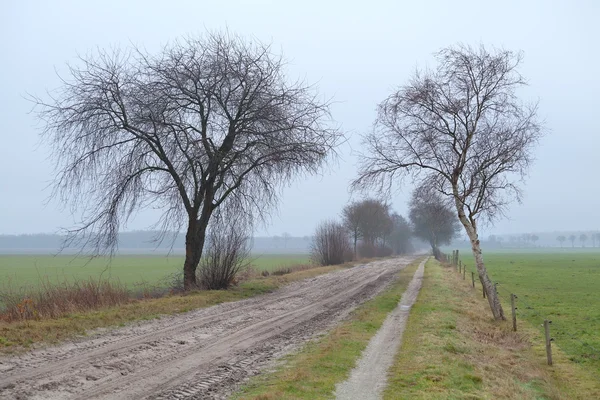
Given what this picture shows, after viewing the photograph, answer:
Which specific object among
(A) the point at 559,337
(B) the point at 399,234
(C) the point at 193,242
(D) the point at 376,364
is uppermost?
(B) the point at 399,234

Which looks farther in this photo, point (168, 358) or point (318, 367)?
point (168, 358)

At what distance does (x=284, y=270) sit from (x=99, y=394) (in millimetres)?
32199

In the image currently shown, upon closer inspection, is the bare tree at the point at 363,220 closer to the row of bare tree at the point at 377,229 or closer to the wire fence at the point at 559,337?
the row of bare tree at the point at 377,229

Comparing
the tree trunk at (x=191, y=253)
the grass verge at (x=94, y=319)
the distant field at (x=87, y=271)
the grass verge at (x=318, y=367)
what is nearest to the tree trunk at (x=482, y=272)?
the grass verge at (x=318, y=367)

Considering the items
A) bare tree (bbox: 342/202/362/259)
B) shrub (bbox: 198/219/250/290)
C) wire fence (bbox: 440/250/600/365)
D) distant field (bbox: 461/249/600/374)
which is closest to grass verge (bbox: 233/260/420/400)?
wire fence (bbox: 440/250/600/365)

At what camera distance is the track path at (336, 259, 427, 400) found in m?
8.32

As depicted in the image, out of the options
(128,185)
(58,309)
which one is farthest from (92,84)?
(58,309)

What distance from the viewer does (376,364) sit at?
10516mm

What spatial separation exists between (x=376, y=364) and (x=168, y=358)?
160 inches

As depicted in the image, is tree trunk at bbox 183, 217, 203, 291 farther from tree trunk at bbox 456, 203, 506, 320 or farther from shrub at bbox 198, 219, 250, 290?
tree trunk at bbox 456, 203, 506, 320

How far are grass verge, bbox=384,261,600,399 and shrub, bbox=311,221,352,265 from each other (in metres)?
33.2

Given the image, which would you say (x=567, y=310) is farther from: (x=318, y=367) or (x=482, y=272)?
(x=318, y=367)

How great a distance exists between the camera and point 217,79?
70.4 feet

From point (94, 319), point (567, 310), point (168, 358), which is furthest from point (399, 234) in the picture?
point (168, 358)
